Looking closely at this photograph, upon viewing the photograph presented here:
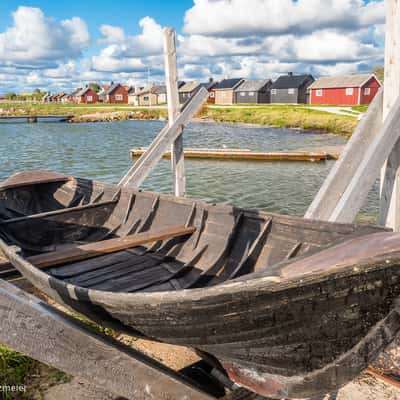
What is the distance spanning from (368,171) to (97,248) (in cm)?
317

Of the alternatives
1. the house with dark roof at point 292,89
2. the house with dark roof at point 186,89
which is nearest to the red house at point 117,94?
the house with dark roof at point 186,89

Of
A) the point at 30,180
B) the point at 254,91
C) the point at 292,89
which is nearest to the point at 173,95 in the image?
the point at 30,180

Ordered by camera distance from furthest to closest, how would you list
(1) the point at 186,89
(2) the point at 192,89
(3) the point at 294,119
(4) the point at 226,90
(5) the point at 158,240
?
(1) the point at 186,89 < (2) the point at 192,89 < (4) the point at 226,90 < (3) the point at 294,119 < (5) the point at 158,240

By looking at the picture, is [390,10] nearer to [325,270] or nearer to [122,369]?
[325,270]

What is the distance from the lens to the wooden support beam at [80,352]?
8.48 ft

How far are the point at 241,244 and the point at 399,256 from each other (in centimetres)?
271

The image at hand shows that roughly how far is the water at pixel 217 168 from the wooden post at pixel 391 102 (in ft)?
26.2

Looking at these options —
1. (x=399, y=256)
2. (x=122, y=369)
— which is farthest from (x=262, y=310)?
(x=122, y=369)

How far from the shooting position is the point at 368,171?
13.4ft

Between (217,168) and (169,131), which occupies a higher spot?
(169,131)

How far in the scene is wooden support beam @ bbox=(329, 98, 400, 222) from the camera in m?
4.07

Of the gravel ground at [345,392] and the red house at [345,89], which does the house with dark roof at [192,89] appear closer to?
the red house at [345,89]

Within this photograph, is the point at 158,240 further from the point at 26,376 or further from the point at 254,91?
the point at 254,91

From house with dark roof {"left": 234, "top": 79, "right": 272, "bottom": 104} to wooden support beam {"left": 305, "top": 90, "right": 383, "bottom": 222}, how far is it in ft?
239
